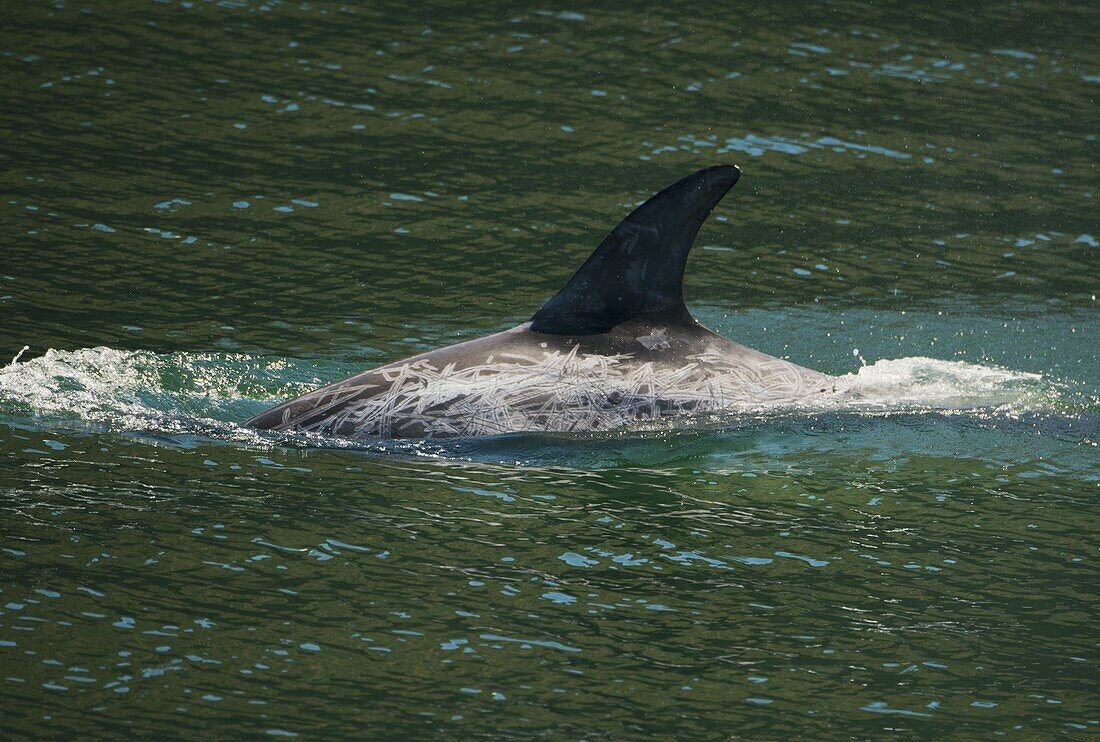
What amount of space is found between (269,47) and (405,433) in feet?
37.6

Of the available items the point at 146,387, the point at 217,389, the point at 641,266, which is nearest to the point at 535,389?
the point at 641,266

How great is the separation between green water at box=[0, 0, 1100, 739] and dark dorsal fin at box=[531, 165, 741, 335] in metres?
0.88

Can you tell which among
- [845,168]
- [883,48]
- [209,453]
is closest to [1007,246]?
[845,168]

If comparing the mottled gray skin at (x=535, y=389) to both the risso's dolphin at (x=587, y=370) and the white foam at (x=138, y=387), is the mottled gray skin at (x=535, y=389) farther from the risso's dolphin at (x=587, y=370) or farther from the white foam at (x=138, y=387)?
the white foam at (x=138, y=387)

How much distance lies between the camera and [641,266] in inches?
442

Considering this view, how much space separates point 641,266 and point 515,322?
375 centimetres

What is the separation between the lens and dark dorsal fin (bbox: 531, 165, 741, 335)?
11102 millimetres

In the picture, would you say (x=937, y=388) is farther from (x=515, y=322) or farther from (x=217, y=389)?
(x=217, y=389)

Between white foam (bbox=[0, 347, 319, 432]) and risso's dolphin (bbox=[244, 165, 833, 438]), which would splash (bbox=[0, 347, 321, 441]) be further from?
risso's dolphin (bbox=[244, 165, 833, 438])

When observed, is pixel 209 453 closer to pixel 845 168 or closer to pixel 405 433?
pixel 405 433

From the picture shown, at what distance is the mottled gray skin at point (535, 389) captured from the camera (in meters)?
11.2

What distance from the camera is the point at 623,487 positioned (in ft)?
34.5

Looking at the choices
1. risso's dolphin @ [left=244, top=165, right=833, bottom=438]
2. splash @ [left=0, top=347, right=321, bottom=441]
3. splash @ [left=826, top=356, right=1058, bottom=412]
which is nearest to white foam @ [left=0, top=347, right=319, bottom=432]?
splash @ [left=0, top=347, right=321, bottom=441]

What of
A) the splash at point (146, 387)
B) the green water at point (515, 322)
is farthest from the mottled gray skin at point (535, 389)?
the splash at point (146, 387)
